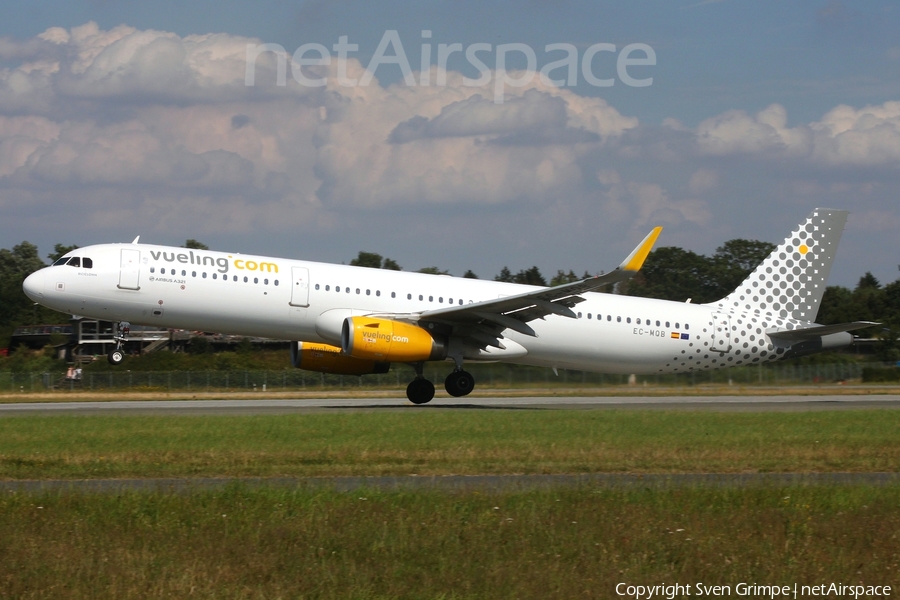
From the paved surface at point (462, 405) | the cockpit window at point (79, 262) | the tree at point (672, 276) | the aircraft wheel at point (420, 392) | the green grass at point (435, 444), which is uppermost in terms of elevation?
the tree at point (672, 276)

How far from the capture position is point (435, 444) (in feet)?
56.2

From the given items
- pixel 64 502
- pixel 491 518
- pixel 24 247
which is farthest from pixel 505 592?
pixel 24 247

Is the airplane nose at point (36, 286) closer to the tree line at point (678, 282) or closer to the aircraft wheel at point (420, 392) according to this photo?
the aircraft wheel at point (420, 392)

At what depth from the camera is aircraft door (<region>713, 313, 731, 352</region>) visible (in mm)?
32156

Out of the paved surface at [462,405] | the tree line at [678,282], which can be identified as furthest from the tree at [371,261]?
the paved surface at [462,405]

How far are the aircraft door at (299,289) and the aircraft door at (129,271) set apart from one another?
396 cm

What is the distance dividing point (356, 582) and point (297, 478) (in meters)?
5.47

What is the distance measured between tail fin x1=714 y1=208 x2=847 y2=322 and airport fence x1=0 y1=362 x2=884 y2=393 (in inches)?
264

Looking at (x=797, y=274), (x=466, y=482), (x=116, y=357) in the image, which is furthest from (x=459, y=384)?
(x=466, y=482)

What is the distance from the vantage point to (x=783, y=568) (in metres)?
8.52

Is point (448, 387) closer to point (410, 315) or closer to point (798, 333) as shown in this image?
point (410, 315)

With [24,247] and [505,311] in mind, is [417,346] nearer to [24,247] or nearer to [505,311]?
[505,311]

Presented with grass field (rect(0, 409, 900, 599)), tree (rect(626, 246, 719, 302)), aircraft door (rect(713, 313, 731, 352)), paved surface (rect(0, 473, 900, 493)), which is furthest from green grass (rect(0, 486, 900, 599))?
tree (rect(626, 246, 719, 302))

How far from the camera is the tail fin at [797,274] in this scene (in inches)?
1315
